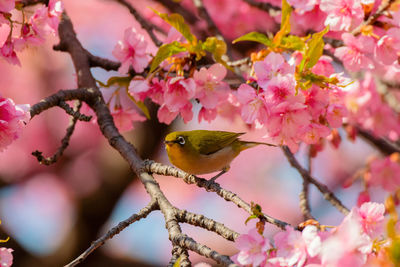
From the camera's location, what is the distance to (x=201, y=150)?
2.45 m

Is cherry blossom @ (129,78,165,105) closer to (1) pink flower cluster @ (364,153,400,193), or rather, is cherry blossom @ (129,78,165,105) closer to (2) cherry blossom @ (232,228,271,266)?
(2) cherry blossom @ (232,228,271,266)

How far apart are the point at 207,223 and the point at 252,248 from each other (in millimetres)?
211

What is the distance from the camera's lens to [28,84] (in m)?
6.20

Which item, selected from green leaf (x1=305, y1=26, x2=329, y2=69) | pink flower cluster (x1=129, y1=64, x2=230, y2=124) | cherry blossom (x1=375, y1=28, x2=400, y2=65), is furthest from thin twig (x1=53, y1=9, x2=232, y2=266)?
cherry blossom (x1=375, y1=28, x2=400, y2=65)

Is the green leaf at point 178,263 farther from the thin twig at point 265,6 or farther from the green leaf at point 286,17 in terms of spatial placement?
the thin twig at point 265,6

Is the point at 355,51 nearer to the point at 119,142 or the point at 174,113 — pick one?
the point at 174,113

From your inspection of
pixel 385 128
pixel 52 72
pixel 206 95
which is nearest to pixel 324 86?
pixel 206 95

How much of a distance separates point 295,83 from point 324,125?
1.22ft

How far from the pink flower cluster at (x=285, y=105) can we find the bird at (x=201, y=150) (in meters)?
0.40

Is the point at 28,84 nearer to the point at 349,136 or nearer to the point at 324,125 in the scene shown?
the point at 349,136

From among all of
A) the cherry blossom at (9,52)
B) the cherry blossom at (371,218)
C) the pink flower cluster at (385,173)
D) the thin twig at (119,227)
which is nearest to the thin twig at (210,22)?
the cherry blossom at (9,52)

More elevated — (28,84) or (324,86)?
(28,84)

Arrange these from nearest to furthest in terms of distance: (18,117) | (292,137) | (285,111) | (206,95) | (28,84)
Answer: (18,117), (285,111), (292,137), (206,95), (28,84)

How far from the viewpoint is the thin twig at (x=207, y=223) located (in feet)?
5.20
